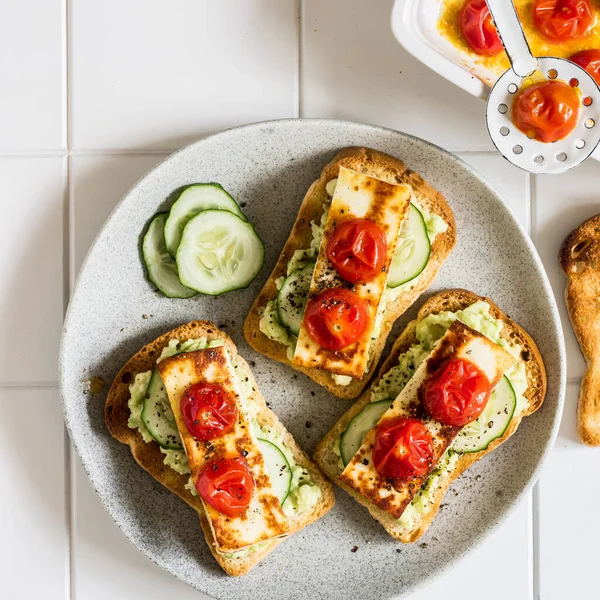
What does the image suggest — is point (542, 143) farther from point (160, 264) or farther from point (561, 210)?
point (160, 264)

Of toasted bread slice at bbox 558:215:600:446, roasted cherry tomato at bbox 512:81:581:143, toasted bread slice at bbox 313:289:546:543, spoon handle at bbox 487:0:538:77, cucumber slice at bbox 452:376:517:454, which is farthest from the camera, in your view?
toasted bread slice at bbox 558:215:600:446

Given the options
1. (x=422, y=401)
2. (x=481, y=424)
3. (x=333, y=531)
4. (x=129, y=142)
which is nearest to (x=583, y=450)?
(x=481, y=424)

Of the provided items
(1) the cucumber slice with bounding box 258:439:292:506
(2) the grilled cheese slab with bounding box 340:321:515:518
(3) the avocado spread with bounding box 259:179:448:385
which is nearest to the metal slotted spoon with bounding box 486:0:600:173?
(3) the avocado spread with bounding box 259:179:448:385

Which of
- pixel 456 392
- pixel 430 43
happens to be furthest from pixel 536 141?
pixel 456 392

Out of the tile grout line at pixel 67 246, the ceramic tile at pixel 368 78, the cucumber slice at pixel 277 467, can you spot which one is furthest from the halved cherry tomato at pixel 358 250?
the tile grout line at pixel 67 246

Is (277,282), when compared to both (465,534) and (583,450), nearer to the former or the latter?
(465,534)

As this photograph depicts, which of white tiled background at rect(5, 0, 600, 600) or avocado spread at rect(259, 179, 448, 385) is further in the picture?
white tiled background at rect(5, 0, 600, 600)

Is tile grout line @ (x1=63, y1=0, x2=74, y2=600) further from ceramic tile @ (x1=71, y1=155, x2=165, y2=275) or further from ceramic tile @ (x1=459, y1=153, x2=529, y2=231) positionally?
ceramic tile @ (x1=459, y1=153, x2=529, y2=231)
